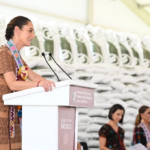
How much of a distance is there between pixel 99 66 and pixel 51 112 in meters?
2.40

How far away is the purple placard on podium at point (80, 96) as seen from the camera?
5.36 ft

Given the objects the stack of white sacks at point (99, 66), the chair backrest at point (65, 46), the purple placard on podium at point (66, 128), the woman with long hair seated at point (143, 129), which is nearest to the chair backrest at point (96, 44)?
the stack of white sacks at point (99, 66)

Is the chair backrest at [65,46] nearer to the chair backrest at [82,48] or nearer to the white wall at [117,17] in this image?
the chair backrest at [82,48]

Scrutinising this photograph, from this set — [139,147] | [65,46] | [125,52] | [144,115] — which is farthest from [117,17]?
[139,147]

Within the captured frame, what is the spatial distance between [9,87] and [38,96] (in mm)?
188

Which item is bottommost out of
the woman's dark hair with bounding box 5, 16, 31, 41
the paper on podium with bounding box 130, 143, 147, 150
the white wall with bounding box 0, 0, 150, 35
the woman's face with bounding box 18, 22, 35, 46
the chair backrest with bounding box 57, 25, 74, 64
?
the paper on podium with bounding box 130, 143, 147, 150

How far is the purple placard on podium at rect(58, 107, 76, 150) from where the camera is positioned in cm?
169

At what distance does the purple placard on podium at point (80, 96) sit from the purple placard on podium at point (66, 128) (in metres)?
0.08

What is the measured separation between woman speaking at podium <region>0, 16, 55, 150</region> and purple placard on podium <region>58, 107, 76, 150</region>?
0.16 m

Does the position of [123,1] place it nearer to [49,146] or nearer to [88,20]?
[88,20]

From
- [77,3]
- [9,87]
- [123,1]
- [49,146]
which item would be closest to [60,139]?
[49,146]

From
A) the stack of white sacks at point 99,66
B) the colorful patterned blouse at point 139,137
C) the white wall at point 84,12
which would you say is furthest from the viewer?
the white wall at point 84,12

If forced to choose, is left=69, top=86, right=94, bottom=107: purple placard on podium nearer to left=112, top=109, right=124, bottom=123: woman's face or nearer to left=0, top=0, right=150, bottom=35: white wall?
left=112, top=109, right=124, bottom=123: woman's face

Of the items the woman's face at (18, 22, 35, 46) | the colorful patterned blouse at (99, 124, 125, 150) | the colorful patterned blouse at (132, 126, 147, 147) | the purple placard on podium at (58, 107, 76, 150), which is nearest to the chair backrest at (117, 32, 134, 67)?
the colorful patterned blouse at (132, 126, 147, 147)
